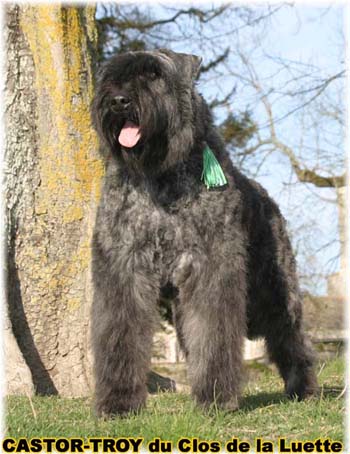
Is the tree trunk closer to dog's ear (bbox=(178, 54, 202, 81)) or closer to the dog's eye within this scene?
dog's ear (bbox=(178, 54, 202, 81))

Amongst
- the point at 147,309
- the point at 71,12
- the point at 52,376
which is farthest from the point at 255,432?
the point at 71,12

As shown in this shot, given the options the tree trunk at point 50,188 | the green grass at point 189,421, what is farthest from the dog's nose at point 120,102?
the tree trunk at point 50,188

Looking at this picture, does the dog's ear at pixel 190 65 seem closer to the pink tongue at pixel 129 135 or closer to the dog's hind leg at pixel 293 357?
the pink tongue at pixel 129 135

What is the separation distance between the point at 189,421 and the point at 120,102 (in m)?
1.84

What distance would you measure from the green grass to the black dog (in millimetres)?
203

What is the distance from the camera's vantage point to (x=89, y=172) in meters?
5.80

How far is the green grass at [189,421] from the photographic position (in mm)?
3533

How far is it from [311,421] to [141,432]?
3.47ft

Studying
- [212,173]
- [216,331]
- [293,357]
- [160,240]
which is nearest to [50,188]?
[160,240]

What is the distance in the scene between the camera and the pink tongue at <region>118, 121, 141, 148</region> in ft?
13.0

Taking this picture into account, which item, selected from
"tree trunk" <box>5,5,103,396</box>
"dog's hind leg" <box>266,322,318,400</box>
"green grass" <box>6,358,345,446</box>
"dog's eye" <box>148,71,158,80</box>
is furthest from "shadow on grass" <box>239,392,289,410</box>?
"dog's eye" <box>148,71,158,80</box>

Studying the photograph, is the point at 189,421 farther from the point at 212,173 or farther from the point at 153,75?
the point at 153,75

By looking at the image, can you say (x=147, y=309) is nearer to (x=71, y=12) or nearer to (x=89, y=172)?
(x=89, y=172)

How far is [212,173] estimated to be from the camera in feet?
13.7
